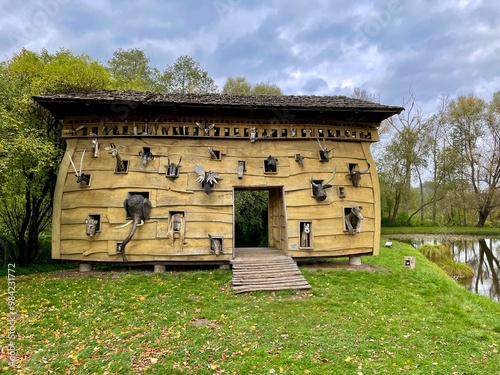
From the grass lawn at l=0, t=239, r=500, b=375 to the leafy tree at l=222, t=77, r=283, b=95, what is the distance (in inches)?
725

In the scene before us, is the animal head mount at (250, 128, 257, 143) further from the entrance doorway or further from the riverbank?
the riverbank

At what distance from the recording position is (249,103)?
1082 centimetres

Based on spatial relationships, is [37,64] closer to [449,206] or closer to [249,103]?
[249,103]

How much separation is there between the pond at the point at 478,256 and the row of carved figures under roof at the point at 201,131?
10.4 metres

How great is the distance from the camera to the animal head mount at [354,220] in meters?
11.1

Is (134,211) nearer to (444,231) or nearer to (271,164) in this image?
(271,164)

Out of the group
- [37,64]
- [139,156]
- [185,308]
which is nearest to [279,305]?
[185,308]

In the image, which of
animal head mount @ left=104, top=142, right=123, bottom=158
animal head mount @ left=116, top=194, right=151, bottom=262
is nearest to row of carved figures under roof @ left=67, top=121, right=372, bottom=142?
animal head mount @ left=104, top=142, right=123, bottom=158

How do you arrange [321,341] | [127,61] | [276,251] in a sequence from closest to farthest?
[321,341] → [276,251] → [127,61]

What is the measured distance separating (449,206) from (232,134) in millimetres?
29775

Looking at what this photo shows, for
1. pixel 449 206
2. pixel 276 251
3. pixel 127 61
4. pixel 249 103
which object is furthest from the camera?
pixel 449 206

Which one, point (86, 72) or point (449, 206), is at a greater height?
point (86, 72)

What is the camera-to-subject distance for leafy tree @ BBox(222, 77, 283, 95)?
24.9m

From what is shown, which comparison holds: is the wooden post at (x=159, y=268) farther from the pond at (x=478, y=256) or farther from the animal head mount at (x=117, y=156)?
the pond at (x=478, y=256)
